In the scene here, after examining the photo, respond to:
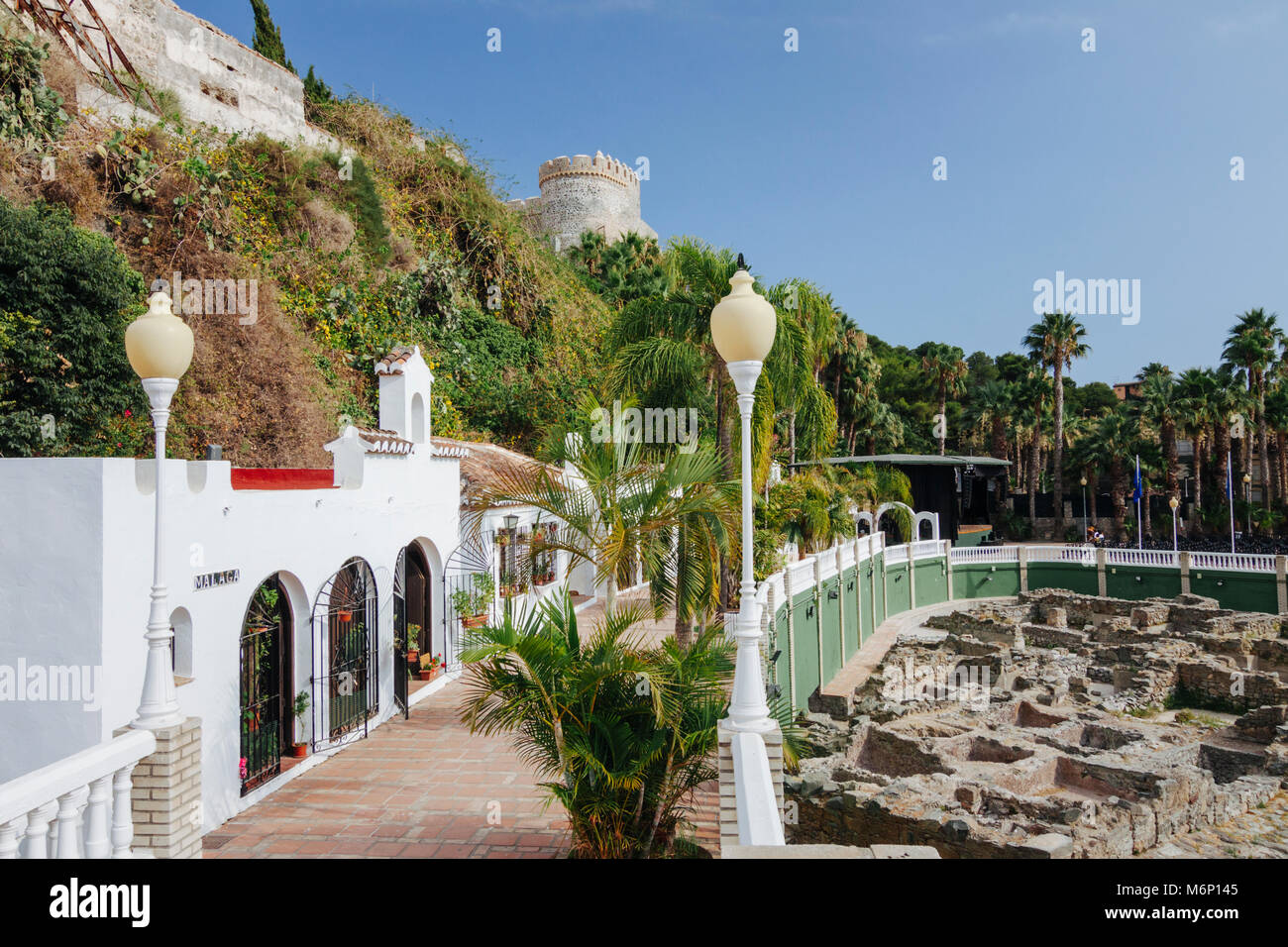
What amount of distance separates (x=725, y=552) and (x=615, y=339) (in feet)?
14.1

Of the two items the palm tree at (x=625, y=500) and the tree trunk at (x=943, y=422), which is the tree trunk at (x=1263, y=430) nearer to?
the tree trunk at (x=943, y=422)

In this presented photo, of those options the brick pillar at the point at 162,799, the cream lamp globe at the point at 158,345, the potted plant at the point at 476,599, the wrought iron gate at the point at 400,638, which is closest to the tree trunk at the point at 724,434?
the potted plant at the point at 476,599

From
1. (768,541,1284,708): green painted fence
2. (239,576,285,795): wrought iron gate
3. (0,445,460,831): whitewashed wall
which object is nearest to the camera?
→ (0,445,460,831): whitewashed wall

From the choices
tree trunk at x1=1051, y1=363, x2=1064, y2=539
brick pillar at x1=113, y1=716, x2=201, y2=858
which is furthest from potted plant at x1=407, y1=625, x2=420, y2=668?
tree trunk at x1=1051, y1=363, x2=1064, y2=539

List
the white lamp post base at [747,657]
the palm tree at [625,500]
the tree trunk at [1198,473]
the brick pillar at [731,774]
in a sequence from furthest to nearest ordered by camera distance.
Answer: the tree trunk at [1198,473]
the palm tree at [625,500]
the white lamp post base at [747,657]
the brick pillar at [731,774]

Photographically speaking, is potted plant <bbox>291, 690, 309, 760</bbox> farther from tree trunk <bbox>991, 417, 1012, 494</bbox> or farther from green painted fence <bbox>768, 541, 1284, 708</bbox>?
tree trunk <bbox>991, 417, 1012, 494</bbox>

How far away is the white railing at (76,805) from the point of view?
3668 millimetres

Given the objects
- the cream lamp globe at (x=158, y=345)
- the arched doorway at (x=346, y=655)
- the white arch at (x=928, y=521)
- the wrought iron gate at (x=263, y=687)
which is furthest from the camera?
the white arch at (x=928, y=521)

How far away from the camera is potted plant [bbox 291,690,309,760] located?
9.04 metres

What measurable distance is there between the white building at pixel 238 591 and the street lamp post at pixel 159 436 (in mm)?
877

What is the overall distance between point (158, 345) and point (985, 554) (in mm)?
Answer: 35343

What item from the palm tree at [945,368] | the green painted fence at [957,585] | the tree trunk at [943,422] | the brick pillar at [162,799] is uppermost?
the palm tree at [945,368]

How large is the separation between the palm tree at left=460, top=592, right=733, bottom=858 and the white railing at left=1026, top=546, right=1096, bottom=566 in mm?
33407
